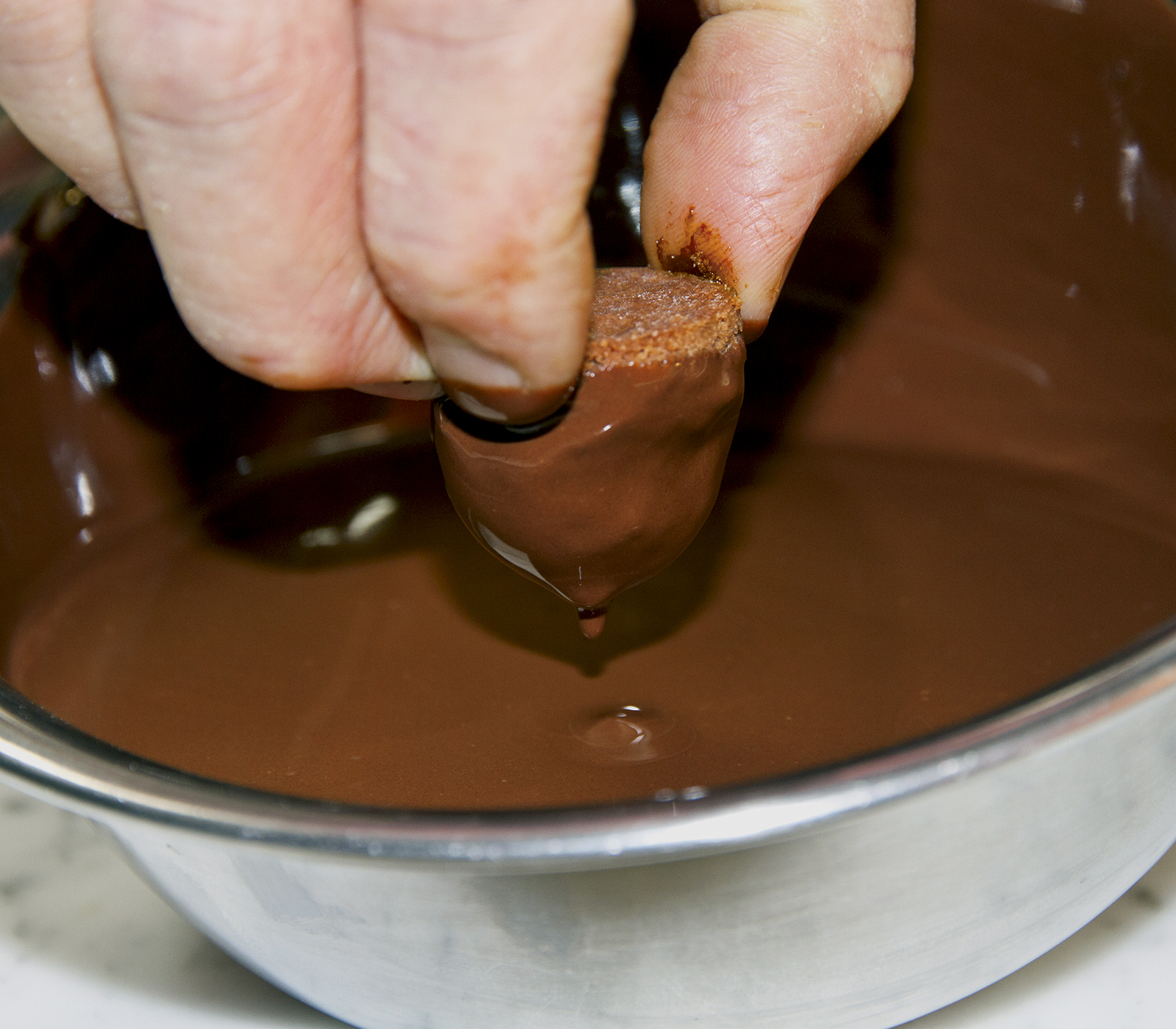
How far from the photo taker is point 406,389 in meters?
0.76

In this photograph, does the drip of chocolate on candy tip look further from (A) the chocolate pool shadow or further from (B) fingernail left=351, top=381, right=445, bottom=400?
(B) fingernail left=351, top=381, right=445, bottom=400

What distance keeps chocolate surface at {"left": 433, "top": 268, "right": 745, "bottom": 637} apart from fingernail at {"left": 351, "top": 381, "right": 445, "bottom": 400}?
15 mm

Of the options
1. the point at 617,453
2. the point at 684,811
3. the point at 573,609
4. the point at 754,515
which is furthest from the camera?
the point at 754,515

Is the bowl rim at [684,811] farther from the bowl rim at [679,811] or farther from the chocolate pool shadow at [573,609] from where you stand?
the chocolate pool shadow at [573,609]

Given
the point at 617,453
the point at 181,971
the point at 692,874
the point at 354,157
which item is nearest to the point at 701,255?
the point at 617,453

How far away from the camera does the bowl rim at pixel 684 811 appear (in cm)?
49

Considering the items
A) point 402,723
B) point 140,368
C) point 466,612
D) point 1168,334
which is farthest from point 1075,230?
point 140,368

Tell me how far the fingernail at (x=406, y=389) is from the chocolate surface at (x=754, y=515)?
0.26 metres

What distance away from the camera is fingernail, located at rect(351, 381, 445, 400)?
748 mm

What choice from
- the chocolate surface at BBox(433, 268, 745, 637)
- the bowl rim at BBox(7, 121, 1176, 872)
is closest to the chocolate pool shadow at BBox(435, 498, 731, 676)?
the chocolate surface at BBox(433, 268, 745, 637)

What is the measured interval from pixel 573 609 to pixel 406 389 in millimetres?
319

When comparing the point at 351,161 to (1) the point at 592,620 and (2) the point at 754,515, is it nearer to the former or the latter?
(1) the point at 592,620

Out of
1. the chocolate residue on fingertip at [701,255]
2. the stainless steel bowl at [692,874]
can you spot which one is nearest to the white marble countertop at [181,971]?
the stainless steel bowl at [692,874]

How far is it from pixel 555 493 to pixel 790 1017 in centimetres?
31
